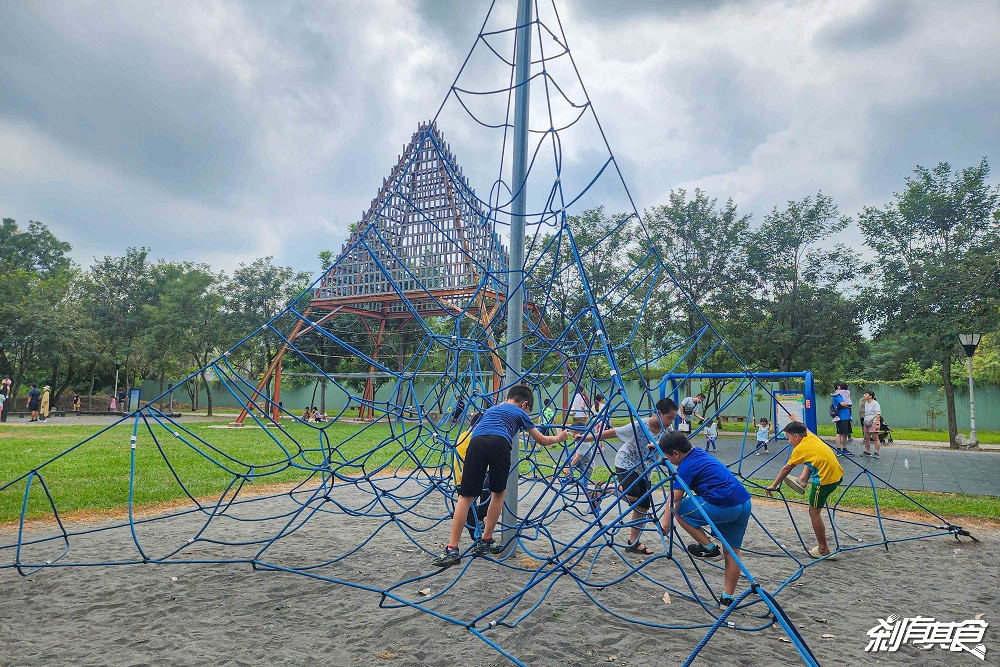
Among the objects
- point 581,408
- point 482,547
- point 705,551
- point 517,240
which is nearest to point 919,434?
point 581,408

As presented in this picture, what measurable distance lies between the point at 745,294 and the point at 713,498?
15827 mm

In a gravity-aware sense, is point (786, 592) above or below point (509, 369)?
below

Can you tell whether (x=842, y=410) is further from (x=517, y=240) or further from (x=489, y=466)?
(x=489, y=466)

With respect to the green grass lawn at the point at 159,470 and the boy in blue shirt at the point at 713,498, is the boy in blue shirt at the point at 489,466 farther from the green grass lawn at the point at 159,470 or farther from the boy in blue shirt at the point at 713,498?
the boy in blue shirt at the point at 713,498

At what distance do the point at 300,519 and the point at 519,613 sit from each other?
3527 mm

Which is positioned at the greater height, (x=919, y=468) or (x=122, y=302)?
(x=122, y=302)

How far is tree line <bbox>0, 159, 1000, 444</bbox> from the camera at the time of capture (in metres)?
15.1

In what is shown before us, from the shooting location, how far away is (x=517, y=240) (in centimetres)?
504

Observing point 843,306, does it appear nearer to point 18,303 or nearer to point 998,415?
point 998,415

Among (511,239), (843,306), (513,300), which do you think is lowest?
(513,300)

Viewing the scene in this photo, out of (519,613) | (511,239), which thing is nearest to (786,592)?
(519,613)

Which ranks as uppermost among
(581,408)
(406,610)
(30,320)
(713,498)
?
(30,320)

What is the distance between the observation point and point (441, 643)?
3281 mm

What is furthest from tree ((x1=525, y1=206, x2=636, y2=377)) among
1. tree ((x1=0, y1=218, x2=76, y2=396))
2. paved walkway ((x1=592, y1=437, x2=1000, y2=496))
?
tree ((x1=0, y1=218, x2=76, y2=396))
